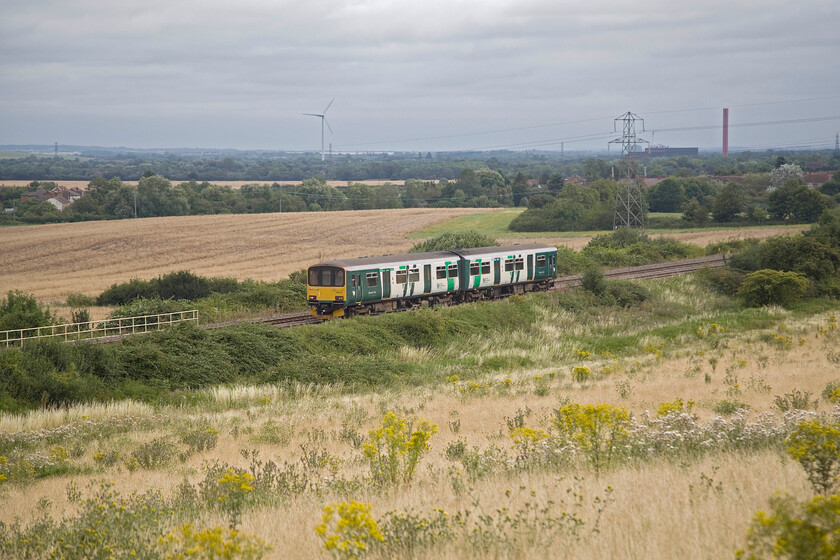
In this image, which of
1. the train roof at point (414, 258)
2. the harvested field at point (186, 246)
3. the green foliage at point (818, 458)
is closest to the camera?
the green foliage at point (818, 458)

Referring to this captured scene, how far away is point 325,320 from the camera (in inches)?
1210

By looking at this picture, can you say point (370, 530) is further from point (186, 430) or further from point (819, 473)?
point (186, 430)

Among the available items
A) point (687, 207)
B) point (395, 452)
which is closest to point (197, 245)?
point (687, 207)

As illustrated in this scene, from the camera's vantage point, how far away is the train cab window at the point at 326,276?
29656 mm

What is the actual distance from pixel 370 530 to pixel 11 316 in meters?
24.4

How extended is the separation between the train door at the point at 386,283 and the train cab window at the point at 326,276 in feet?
6.79

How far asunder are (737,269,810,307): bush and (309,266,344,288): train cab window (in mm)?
22160

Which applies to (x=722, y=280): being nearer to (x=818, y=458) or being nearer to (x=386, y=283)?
(x=386, y=283)

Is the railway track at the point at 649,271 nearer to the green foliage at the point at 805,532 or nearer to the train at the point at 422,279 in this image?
the train at the point at 422,279

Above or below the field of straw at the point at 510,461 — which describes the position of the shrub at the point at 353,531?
above

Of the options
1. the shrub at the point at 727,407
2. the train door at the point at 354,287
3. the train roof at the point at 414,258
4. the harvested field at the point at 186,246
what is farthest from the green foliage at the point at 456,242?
the shrub at the point at 727,407

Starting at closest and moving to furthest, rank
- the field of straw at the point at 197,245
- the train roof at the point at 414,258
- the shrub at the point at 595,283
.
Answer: the train roof at the point at 414,258, the shrub at the point at 595,283, the field of straw at the point at 197,245

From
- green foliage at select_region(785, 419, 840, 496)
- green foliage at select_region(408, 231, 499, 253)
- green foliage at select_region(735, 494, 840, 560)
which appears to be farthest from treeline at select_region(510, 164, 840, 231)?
green foliage at select_region(735, 494, 840, 560)

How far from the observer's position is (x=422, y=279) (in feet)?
107
